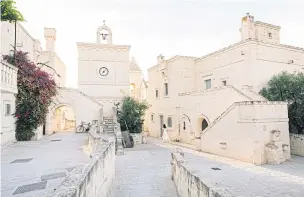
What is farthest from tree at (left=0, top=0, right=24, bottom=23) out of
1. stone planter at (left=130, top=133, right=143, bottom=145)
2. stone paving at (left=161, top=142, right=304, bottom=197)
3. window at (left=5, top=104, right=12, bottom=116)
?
stone paving at (left=161, top=142, right=304, bottom=197)

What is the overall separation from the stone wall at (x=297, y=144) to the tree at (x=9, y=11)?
69.1 feet

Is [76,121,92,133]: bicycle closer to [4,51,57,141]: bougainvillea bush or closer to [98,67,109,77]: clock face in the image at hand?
[4,51,57,141]: bougainvillea bush

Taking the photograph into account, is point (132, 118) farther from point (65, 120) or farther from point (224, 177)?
point (224, 177)

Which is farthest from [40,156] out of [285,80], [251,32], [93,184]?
[251,32]

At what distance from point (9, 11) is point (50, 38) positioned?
452 inches

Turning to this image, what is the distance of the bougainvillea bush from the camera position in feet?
48.6

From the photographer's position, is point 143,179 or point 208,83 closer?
point 143,179

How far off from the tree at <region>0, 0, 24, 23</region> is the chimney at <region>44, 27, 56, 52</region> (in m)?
10.5

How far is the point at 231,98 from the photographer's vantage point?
649 inches

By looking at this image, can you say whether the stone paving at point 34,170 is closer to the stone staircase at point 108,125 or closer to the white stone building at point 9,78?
the white stone building at point 9,78

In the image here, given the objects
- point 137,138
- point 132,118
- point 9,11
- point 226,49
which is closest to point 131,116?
point 132,118

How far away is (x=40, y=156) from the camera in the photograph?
33.3ft

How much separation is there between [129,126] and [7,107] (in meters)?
10.8

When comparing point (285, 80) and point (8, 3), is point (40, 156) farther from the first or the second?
point (285, 80)
